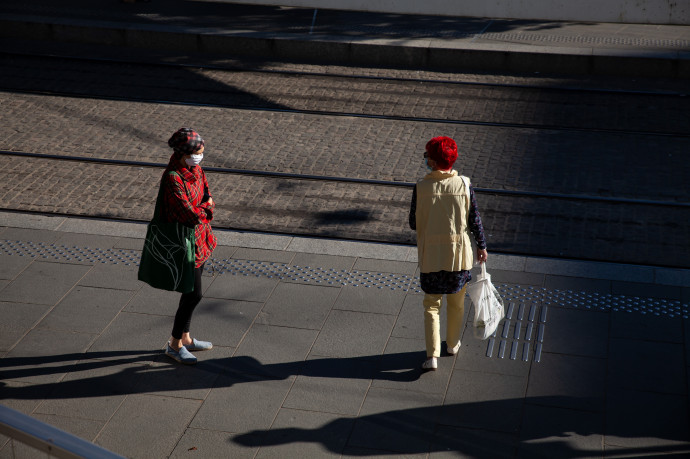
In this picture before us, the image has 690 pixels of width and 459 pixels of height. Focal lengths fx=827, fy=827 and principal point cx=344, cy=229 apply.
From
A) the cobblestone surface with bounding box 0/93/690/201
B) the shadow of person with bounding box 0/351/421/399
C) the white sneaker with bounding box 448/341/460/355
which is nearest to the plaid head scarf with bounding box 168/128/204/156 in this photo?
the shadow of person with bounding box 0/351/421/399

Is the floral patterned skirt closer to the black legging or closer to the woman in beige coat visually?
the woman in beige coat

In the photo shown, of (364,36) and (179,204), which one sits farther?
(364,36)

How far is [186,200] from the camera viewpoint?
5203 mm

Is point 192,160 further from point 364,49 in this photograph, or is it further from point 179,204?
point 364,49

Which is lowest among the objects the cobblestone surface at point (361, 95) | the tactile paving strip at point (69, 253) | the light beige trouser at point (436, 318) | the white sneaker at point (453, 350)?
the cobblestone surface at point (361, 95)

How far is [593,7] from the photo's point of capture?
15930 millimetres

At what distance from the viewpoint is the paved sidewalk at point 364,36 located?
44.6ft

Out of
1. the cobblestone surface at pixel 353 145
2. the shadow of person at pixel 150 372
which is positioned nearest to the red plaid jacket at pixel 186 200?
the shadow of person at pixel 150 372

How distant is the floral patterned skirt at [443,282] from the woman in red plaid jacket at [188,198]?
1.48m

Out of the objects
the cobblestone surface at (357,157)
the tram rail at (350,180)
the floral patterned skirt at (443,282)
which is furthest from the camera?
the tram rail at (350,180)

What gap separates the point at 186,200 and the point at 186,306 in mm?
819

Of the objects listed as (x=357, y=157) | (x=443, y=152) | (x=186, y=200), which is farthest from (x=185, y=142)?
(x=357, y=157)

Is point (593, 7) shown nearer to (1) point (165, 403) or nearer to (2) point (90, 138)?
(2) point (90, 138)

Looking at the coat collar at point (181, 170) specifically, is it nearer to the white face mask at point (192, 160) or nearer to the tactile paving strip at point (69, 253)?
the white face mask at point (192, 160)
